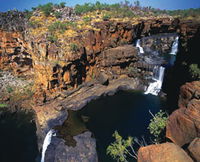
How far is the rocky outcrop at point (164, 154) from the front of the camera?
8.52 meters

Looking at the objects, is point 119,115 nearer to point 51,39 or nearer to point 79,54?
point 79,54

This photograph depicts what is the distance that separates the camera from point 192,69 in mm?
27031

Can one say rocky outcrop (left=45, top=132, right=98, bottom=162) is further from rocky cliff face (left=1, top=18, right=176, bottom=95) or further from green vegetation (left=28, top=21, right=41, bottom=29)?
green vegetation (left=28, top=21, right=41, bottom=29)

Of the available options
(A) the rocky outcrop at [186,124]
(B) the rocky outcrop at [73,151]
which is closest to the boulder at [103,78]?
(B) the rocky outcrop at [73,151]

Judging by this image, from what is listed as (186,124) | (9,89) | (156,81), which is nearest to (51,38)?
(9,89)

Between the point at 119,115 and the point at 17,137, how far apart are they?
22.0 metres

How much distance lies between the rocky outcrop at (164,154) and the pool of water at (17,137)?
74.3 feet

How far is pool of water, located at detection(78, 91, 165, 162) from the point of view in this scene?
93.3 feet

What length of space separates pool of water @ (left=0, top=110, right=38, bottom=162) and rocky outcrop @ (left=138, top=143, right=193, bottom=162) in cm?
2264

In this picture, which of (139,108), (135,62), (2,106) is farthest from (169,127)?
(2,106)

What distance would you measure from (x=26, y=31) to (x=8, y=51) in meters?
7.71

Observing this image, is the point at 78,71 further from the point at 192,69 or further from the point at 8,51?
the point at 192,69

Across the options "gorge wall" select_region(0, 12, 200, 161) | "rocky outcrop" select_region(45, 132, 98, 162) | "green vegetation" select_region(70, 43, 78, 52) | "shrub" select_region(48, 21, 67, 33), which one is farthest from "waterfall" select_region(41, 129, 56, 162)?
"shrub" select_region(48, 21, 67, 33)

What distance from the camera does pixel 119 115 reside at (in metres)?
34.8
